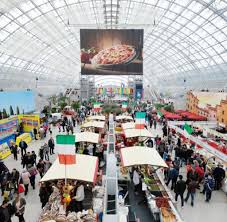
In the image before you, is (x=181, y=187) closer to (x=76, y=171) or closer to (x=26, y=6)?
(x=76, y=171)

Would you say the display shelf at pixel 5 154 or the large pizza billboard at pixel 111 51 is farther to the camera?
the large pizza billboard at pixel 111 51

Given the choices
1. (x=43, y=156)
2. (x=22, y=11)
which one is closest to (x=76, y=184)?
(x=43, y=156)

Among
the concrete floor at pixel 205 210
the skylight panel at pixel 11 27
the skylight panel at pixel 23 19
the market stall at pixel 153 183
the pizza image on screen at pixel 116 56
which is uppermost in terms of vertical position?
the skylight panel at pixel 23 19

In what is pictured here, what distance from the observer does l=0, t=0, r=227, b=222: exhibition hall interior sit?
29.3ft

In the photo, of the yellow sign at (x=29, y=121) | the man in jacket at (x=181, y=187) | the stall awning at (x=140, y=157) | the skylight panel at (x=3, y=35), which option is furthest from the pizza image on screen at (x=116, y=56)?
the man in jacket at (x=181, y=187)

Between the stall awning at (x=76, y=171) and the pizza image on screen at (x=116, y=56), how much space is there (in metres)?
21.3

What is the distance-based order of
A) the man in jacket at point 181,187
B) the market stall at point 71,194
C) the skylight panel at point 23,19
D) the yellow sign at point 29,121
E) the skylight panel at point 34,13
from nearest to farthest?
the market stall at point 71,194, the man in jacket at point 181,187, the yellow sign at point 29,121, the skylight panel at point 34,13, the skylight panel at point 23,19

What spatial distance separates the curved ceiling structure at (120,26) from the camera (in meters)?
29.3

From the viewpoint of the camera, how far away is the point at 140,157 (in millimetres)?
10609

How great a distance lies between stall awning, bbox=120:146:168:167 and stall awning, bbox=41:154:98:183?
1.28 metres

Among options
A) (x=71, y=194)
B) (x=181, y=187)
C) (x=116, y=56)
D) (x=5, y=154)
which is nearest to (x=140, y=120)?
(x=181, y=187)

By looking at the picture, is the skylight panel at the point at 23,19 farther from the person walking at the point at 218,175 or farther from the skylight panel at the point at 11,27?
the person walking at the point at 218,175

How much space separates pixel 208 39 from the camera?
34812 millimetres

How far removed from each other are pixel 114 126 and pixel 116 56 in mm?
10950
